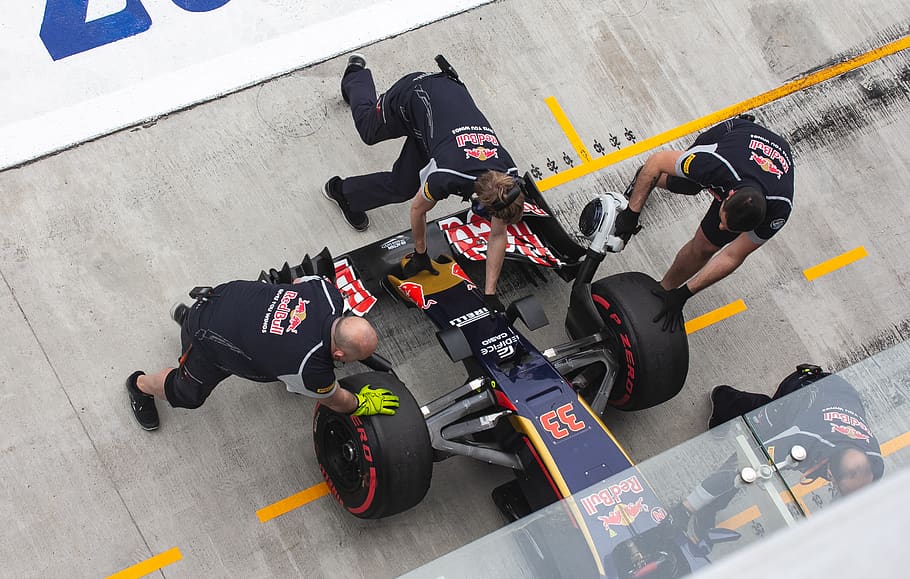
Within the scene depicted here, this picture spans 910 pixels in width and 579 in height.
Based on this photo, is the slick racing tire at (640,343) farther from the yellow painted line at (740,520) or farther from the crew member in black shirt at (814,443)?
the yellow painted line at (740,520)

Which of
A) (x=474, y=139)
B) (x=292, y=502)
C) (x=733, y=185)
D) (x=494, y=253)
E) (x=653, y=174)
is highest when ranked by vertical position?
(x=474, y=139)

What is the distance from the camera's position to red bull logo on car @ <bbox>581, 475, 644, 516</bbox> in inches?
168

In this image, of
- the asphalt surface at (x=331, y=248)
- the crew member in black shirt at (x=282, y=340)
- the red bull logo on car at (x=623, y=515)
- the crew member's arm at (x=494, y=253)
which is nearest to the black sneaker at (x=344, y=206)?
the asphalt surface at (x=331, y=248)

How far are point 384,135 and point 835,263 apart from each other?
132 inches

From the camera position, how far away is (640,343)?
5.32 meters

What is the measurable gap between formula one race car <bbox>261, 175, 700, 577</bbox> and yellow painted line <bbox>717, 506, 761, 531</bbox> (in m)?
0.53

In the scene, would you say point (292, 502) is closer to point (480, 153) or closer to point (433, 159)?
point (433, 159)

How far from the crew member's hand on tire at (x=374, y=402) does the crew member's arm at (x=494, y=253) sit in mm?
949

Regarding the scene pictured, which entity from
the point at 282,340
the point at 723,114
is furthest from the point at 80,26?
the point at 723,114

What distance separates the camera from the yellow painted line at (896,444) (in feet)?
12.3

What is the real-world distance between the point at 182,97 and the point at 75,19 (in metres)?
1.00

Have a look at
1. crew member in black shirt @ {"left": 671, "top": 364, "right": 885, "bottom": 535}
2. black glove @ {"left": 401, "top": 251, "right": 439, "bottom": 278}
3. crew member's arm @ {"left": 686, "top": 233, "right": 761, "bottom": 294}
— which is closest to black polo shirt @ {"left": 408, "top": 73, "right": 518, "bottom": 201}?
black glove @ {"left": 401, "top": 251, "right": 439, "bottom": 278}

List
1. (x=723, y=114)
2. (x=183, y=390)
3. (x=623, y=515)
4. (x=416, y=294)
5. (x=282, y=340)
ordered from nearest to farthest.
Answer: (x=623, y=515) → (x=282, y=340) → (x=183, y=390) → (x=416, y=294) → (x=723, y=114)

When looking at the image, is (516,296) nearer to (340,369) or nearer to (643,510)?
(340,369)
